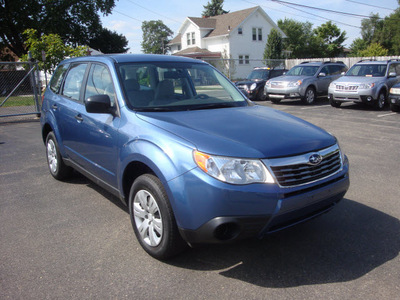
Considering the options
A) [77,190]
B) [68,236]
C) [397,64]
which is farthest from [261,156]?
[397,64]

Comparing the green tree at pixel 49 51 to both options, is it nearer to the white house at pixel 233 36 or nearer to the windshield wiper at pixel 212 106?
the windshield wiper at pixel 212 106

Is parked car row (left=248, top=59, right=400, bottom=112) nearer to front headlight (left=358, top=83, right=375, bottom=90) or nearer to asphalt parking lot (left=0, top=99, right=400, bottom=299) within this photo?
front headlight (left=358, top=83, right=375, bottom=90)

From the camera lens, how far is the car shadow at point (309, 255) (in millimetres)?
2990

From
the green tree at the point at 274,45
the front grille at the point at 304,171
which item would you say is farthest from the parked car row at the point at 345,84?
the green tree at the point at 274,45

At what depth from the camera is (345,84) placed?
13.9m

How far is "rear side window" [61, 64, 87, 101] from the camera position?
15.5 feet

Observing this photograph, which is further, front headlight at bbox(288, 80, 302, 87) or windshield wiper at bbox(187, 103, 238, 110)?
front headlight at bbox(288, 80, 302, 87)

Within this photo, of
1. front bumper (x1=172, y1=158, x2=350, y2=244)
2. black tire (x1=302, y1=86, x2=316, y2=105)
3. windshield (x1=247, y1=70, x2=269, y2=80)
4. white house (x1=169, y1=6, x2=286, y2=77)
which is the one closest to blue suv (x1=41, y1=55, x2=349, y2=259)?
front bumper (x1=172, y1=158, x2=350, y2=244)

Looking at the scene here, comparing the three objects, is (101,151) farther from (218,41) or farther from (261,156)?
(218,41)

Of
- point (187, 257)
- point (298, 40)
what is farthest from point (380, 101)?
point (298, 40)

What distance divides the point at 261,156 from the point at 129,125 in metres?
1.35

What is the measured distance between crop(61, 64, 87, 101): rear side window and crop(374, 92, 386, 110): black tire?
38.6 feet

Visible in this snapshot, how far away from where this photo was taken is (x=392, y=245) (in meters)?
3.44

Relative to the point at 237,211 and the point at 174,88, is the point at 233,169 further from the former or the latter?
the point at 174,88
